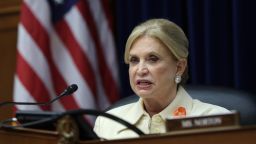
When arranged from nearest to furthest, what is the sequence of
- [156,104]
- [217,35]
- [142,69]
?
[142,69] < [156,104] < [217,35]

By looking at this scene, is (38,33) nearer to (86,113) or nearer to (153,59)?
(153,59)

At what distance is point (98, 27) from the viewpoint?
391 cm

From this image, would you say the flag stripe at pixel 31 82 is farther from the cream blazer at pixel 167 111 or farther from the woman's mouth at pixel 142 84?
the woman's mouth at pixel 142 84

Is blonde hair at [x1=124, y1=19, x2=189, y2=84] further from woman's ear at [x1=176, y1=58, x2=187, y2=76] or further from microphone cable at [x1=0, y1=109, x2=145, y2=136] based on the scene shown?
microphone cable at [x1=0, y1=109, x2=145, y2=136]

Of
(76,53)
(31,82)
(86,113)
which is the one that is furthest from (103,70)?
(86,113)

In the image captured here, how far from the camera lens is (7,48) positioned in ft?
13.9

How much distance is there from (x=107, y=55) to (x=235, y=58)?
2.91 feet

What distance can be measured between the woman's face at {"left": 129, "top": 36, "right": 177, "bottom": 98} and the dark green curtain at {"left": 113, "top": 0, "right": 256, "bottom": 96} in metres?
1.17

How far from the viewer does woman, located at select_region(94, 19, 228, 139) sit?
92.5 inches

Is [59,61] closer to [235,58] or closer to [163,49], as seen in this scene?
[235,58]

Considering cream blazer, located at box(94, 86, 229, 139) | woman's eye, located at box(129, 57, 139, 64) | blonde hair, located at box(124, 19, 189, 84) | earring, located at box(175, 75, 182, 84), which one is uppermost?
blonde hair, located at box(124, 19, 189, 84)

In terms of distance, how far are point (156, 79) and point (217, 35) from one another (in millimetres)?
1344

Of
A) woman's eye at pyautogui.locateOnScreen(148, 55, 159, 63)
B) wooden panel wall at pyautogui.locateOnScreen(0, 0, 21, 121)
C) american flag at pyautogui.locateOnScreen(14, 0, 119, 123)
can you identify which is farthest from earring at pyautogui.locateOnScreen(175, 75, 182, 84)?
wooden panel wall at pyautogui.locateOnScreen(0, 0, 21, 121)

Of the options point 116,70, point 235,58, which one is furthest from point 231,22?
point 116,70
